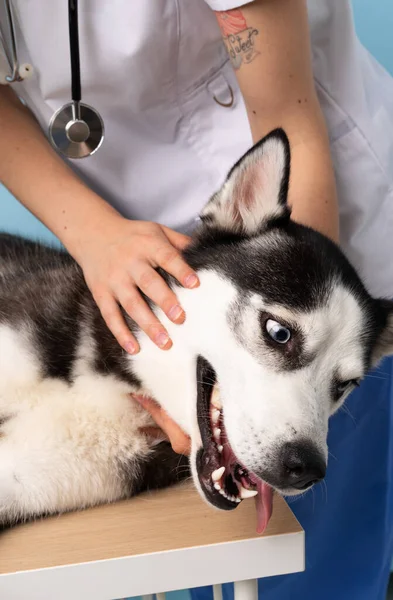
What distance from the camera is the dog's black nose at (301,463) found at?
100cm

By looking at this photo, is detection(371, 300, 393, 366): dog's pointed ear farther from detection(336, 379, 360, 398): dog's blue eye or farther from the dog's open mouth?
the dog's open mouth

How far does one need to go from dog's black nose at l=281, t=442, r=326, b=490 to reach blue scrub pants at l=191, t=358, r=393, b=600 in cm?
71

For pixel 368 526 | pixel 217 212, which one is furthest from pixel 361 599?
pixel 217 212

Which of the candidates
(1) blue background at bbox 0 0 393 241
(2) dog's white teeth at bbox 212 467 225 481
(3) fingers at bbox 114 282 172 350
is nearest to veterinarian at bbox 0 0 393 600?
(3) fingers at bbox 114 282 172 350

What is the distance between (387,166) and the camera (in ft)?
5.27

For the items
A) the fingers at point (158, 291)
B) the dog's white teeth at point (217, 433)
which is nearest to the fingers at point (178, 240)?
the fingers at point (158, 291)

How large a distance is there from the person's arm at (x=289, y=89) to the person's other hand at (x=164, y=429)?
0.52 m

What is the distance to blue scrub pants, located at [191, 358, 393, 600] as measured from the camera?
1.77 m

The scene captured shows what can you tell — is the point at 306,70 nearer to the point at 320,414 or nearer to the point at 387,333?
the point at 387,333

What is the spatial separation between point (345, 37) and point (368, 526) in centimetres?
141

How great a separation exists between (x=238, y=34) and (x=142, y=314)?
62cm

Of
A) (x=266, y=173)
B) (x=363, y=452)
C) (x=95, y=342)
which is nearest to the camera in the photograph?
(x=266, y=173)

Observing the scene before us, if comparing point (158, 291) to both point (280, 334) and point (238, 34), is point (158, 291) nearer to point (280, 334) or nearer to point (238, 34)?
point (280, 334)

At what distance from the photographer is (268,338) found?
1.13 metres
